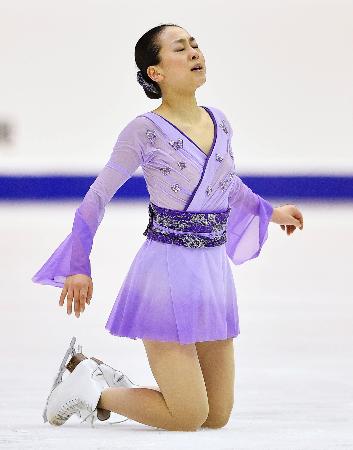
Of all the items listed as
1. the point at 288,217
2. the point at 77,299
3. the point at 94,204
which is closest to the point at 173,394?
the point at 77,299

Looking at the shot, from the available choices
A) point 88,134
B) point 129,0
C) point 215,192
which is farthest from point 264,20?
point 215,192

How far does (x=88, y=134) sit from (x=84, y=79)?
41 cm

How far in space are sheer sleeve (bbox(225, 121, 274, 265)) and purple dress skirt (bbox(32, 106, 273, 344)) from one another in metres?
0.22

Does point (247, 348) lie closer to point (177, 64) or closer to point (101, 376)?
point (101, 376)

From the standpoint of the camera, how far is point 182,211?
7.63ft

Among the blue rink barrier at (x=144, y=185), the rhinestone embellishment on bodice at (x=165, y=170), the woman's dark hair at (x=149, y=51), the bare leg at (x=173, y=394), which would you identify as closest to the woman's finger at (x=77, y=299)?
the bare leg at (x=173, y=394)

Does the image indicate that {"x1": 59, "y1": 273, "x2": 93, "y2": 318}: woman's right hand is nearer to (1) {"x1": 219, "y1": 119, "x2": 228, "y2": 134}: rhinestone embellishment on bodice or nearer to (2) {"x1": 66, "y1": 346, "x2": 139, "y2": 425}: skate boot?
(2) {"x1": 66, "y1": 346, "x2": 139, "y2": 425}: skate boot

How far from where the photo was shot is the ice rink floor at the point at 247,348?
226 centimetres

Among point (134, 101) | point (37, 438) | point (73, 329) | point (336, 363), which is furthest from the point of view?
point (134, 101)

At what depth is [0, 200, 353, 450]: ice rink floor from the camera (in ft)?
7.40

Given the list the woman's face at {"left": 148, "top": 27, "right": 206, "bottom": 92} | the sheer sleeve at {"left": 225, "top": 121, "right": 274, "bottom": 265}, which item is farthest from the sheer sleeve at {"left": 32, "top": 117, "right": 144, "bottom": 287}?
the sheer sleeve at {"left": 225, "top": 121, "right": 274, "bottom": 265}

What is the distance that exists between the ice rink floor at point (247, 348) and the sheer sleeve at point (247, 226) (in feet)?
1.15

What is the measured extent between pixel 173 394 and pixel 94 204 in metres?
0.39

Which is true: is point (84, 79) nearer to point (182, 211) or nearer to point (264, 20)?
point (264, 20)
